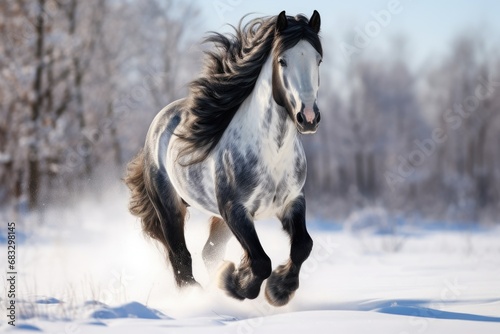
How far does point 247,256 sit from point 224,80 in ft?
4.49

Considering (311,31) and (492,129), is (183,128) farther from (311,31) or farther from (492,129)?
(492,129)

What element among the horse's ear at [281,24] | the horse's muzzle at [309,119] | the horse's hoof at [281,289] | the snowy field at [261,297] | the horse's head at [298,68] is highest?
the horse's ear at [281,24]

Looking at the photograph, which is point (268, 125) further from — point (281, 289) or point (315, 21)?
point (281, 289)

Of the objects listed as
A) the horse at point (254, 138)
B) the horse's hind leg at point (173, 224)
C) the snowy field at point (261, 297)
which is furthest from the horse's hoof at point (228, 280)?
the horse's hind leg at point (173, 224)

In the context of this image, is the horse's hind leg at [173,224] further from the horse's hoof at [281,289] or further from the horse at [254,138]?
the horse's hoof at [281,289]

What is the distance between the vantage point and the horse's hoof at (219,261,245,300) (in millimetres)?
4711

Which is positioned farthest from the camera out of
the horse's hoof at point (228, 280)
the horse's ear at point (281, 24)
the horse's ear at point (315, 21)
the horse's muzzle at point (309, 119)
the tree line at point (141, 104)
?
the tree line at point (141, 104)

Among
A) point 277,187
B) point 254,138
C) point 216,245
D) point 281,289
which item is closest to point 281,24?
point 254,138

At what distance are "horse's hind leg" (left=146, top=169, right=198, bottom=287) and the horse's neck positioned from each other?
4.55 ft

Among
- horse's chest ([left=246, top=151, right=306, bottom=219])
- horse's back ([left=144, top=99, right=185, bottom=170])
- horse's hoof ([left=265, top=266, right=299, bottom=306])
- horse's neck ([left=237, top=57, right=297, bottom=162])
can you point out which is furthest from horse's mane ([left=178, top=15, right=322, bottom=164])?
horse's hoof ([left=265, top=266, right=299, bottom=306])

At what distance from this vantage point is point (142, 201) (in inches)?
248

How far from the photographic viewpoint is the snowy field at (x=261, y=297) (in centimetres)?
421

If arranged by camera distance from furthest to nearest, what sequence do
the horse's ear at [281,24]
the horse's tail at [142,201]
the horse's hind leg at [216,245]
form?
the horse's tail at [142,201]
the horse's hind leg at [216,245]
the horse's ear at [281,24]

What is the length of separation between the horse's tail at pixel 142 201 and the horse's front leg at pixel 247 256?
61.8 inches
